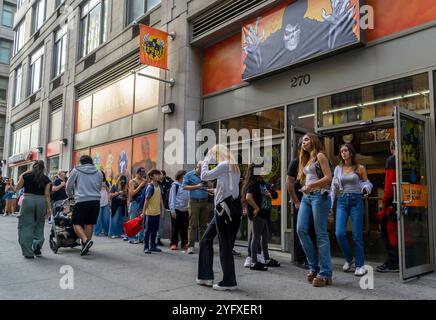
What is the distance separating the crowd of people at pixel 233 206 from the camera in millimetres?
5035

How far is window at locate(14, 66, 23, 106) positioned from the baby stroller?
2249cm

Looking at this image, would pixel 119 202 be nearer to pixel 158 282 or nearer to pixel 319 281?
pixel 158 282

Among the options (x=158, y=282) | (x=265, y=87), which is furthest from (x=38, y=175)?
(x=265, y=87)

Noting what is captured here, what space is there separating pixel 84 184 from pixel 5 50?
3758cm

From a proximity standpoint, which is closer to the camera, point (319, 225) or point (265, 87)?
point (319, 225)

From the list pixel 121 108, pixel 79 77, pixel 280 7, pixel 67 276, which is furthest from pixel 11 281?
pixel 79 77

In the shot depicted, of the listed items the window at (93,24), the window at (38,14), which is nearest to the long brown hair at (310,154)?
the window at (93,24)

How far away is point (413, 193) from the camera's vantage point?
5691mm

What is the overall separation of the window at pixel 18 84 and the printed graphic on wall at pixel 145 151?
17.8 meters

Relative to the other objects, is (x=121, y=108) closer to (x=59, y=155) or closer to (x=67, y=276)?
(x=59, y=155)

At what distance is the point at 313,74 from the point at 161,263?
4666 millimetres

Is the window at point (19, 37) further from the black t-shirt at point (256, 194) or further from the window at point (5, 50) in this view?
the black t-shirt at point (256, 194)

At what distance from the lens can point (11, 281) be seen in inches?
207

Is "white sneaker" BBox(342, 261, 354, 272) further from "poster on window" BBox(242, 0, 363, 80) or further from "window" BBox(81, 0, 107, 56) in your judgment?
"window" BBox(81, 0, 107, 56)
